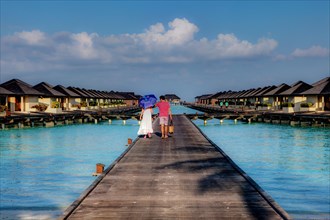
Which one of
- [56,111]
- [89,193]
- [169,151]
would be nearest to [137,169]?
[89,193]

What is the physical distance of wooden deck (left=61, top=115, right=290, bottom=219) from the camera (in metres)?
6.68

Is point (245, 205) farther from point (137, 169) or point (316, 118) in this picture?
point (316, 118)

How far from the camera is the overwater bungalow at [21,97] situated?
46.6 m

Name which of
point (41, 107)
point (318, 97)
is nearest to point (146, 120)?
point (318, 97)

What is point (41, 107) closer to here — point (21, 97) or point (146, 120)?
point (21, 97)

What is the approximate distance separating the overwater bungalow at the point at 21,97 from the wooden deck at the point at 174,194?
37694 mm

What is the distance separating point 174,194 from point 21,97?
46.4 metres

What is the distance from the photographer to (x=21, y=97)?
50406 mm

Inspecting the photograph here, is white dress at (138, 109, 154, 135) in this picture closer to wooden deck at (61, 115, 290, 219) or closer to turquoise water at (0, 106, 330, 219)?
turquoise water at (0, 106, 330, 219)

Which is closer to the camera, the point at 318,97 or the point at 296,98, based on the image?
the point at 318,97

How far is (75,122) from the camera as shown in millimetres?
54625

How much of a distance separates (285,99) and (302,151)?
36220 millimetres

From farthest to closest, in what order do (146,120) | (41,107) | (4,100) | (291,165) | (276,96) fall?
(276,96) → (41,107) → (4,100) → (291,165) → (146,120)

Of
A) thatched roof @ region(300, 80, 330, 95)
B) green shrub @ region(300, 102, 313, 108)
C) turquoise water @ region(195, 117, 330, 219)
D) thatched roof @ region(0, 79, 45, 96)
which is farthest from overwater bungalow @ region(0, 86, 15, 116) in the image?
green shrub @ region(300, 102, 313, 108)
